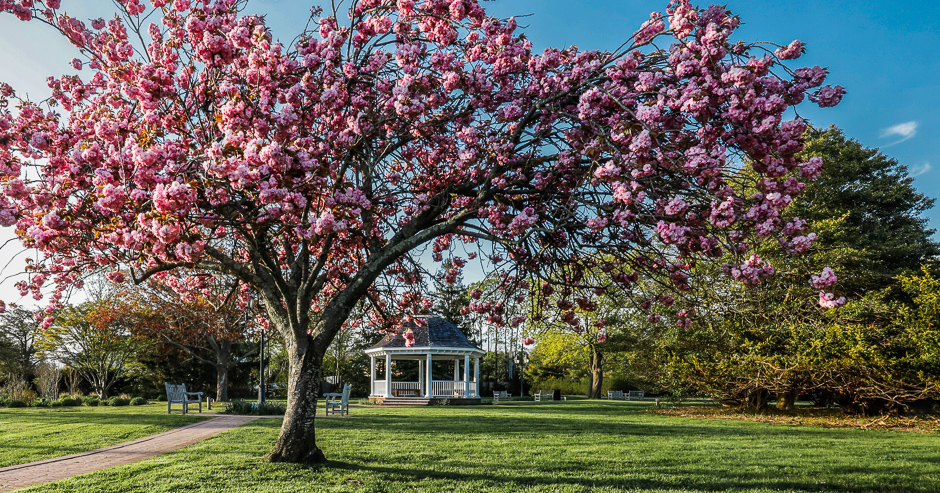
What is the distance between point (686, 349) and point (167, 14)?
16716 millimetres

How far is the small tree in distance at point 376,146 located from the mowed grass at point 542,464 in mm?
1023

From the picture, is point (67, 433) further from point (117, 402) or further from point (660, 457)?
point (117, 402)

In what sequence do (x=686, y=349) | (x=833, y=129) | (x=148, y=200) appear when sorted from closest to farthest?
(x=148, y=200), (x=686, y=349), (x=833, y=129)

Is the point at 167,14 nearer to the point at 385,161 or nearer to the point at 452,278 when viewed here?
the point at 385,161

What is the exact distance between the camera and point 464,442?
8.96m

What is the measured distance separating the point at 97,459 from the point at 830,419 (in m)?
16.7

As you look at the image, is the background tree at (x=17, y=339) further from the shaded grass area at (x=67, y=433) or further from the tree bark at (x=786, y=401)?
the tree bark at (x=786, y=401)

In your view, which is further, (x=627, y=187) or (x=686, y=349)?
(x=686, y=349)

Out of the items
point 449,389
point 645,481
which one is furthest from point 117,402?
point 645,481

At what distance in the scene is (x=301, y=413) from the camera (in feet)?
21.7

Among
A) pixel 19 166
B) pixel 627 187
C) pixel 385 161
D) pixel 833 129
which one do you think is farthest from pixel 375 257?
pixel 833 129

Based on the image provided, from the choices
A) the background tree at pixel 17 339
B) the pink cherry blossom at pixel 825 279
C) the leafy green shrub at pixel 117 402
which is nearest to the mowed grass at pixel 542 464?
the pink cherry blossom at pixel 825 279

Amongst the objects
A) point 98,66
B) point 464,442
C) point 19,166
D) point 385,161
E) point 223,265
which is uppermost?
point 98,66

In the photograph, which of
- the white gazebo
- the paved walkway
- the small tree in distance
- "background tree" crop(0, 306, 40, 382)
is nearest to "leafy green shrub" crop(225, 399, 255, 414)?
the paved walkway
